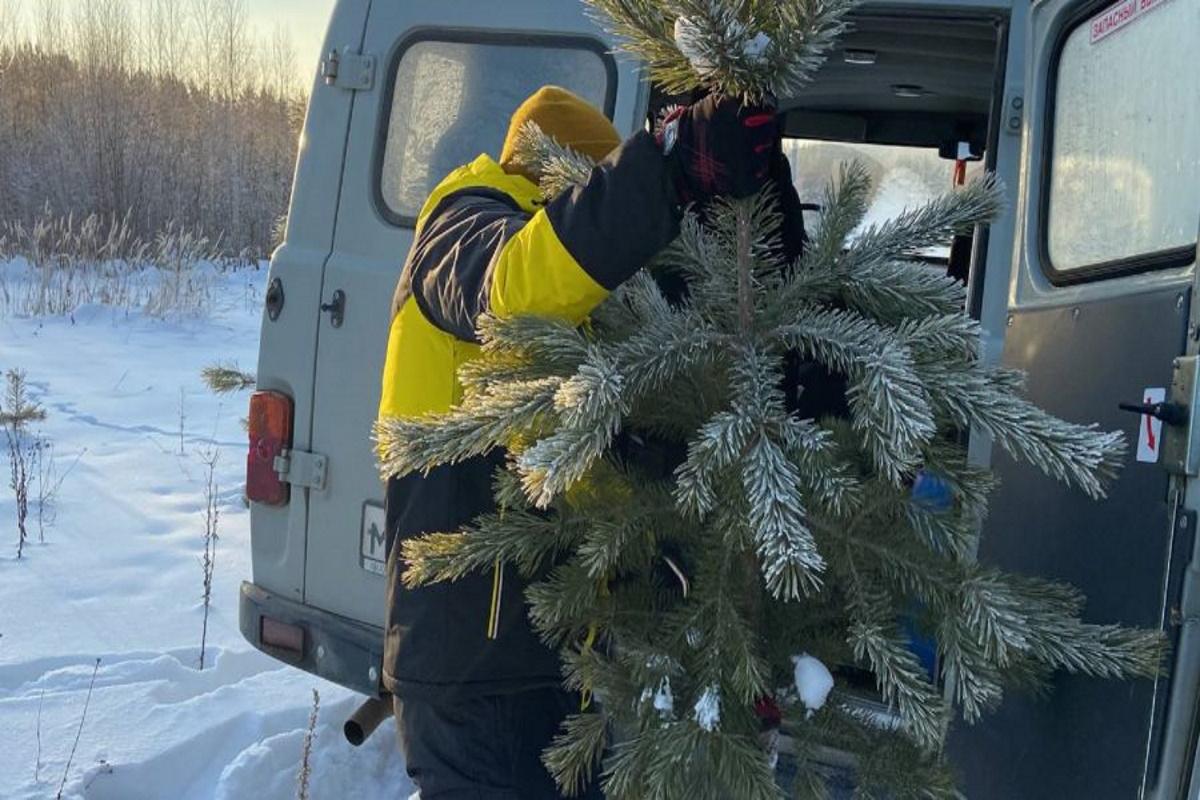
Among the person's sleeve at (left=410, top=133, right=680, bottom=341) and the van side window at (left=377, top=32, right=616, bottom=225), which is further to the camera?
the van side window at (left=377, top=32, right=616, bottom=225)

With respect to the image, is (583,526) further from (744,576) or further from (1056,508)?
(1056,508)

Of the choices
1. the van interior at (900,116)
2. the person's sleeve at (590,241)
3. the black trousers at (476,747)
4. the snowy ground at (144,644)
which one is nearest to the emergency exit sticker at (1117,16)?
the person's sleeve at (590,241)

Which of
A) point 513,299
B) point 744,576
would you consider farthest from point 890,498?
point 513,299

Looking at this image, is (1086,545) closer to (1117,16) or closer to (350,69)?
(1117,16)

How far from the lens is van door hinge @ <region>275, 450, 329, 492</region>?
3.51m

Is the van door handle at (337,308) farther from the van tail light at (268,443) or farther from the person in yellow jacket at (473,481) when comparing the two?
the person in yellow jacket at (473,481)

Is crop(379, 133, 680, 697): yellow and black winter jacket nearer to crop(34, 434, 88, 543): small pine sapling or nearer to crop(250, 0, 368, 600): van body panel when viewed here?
crop(250, 0, 368, 600): van body panel

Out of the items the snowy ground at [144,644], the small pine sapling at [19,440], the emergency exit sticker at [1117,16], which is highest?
the emergency exit sticker at [1117,16]

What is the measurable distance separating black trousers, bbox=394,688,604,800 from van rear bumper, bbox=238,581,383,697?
1.05 metres

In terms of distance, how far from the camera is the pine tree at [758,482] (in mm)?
1374

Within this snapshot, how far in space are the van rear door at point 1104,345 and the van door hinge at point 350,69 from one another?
1.88 m

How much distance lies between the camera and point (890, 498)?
1.52 m

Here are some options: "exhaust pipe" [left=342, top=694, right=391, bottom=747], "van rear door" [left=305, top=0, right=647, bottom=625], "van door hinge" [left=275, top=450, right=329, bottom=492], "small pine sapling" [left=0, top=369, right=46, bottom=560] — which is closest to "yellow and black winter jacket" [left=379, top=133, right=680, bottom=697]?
"exhaust pipe" [left=342, top=694, right=391, bottom=747]

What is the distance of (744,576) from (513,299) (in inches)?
19.0
